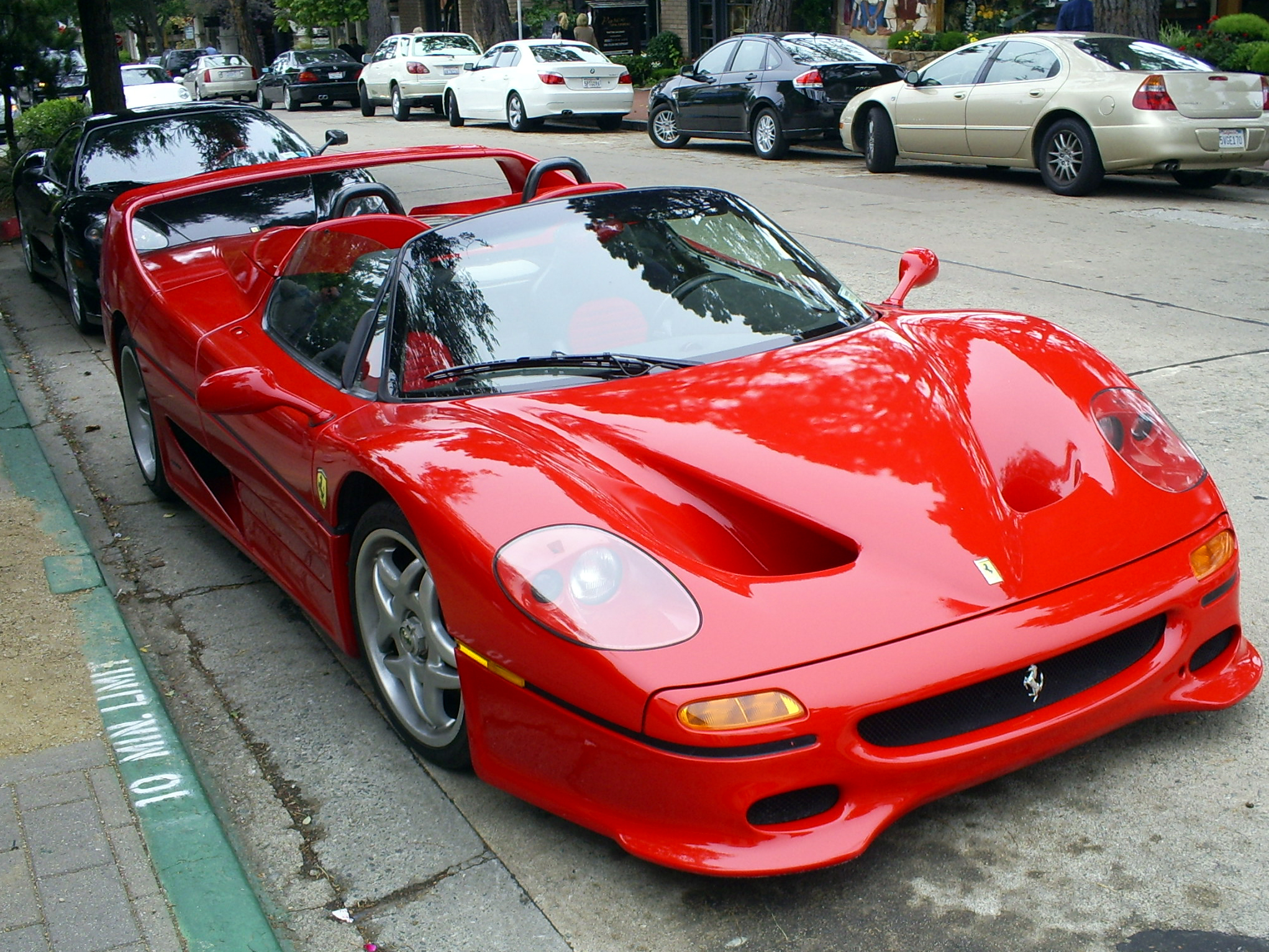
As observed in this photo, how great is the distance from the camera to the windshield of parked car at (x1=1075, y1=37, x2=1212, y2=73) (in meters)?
11.5

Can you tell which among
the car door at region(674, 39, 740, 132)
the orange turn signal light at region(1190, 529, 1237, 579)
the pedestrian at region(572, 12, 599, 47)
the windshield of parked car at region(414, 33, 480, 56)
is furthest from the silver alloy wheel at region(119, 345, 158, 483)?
the pedestrian at region(572, 12, 599, 47)

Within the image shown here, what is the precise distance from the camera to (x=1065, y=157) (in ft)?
38.8

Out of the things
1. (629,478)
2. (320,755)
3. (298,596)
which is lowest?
(320,755)

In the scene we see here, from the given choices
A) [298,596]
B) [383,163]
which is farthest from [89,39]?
[298,596]

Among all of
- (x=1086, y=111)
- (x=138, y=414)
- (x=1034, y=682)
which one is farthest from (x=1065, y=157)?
(x=1034, y=682)

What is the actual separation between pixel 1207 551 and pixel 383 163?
3418 mm

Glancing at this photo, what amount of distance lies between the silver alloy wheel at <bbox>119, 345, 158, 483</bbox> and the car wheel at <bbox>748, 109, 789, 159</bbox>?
11.6m

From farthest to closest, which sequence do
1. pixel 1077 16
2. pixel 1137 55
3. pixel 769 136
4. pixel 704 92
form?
pixel 704 92
pixel 769 136
pixel 1077 16
pixel 1137 55

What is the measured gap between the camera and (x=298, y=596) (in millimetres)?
3633

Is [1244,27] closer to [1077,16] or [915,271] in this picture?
[1077,16]

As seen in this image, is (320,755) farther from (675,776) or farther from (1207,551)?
(1207,551)

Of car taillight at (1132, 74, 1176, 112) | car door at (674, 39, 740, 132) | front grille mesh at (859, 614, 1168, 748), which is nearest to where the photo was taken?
front grille mesh at (859, 614, 1168, 748)

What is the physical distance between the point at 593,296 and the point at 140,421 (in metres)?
2.65

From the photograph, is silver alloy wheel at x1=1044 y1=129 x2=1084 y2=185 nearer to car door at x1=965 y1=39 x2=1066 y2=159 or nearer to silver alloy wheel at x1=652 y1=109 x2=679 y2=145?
car door at x1=965 y1=39 x2=1066 y2=159
